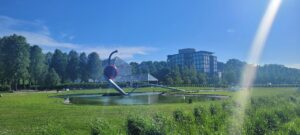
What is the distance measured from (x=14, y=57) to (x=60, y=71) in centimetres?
2275

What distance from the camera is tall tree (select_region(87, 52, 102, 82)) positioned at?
263 feet

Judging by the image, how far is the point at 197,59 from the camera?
147m

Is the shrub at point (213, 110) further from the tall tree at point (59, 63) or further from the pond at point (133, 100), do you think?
the tall tree at point (59, 63)

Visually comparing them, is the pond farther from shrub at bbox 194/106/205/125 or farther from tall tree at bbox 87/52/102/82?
tall tree at bbox 87/52/102/82

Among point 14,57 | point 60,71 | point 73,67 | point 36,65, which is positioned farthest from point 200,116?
Result: point 60,71

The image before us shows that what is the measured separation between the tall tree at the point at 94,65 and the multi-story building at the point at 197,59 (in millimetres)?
68442

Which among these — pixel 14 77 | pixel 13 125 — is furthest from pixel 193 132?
pixel 14 77

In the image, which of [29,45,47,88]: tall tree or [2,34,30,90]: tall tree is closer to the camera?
[2,34,30,90]: tall tree

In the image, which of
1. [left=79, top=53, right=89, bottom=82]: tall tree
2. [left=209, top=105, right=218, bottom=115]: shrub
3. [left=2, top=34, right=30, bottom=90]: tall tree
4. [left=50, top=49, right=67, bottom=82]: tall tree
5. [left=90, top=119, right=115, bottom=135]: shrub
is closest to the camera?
[left=90, top=119, right=115, bottom=135]: shrub

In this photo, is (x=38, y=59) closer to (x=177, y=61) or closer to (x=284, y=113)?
(x=284, y=113)

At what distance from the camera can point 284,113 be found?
13109 mm

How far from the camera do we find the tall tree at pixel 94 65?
80125 mm

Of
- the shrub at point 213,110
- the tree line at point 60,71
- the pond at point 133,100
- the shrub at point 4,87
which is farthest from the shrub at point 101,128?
the shrub at point 4,87

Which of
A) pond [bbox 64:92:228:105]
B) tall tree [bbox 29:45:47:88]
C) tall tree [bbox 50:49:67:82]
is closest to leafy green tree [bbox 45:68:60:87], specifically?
tall tree [bbox 29:45:47:88]
